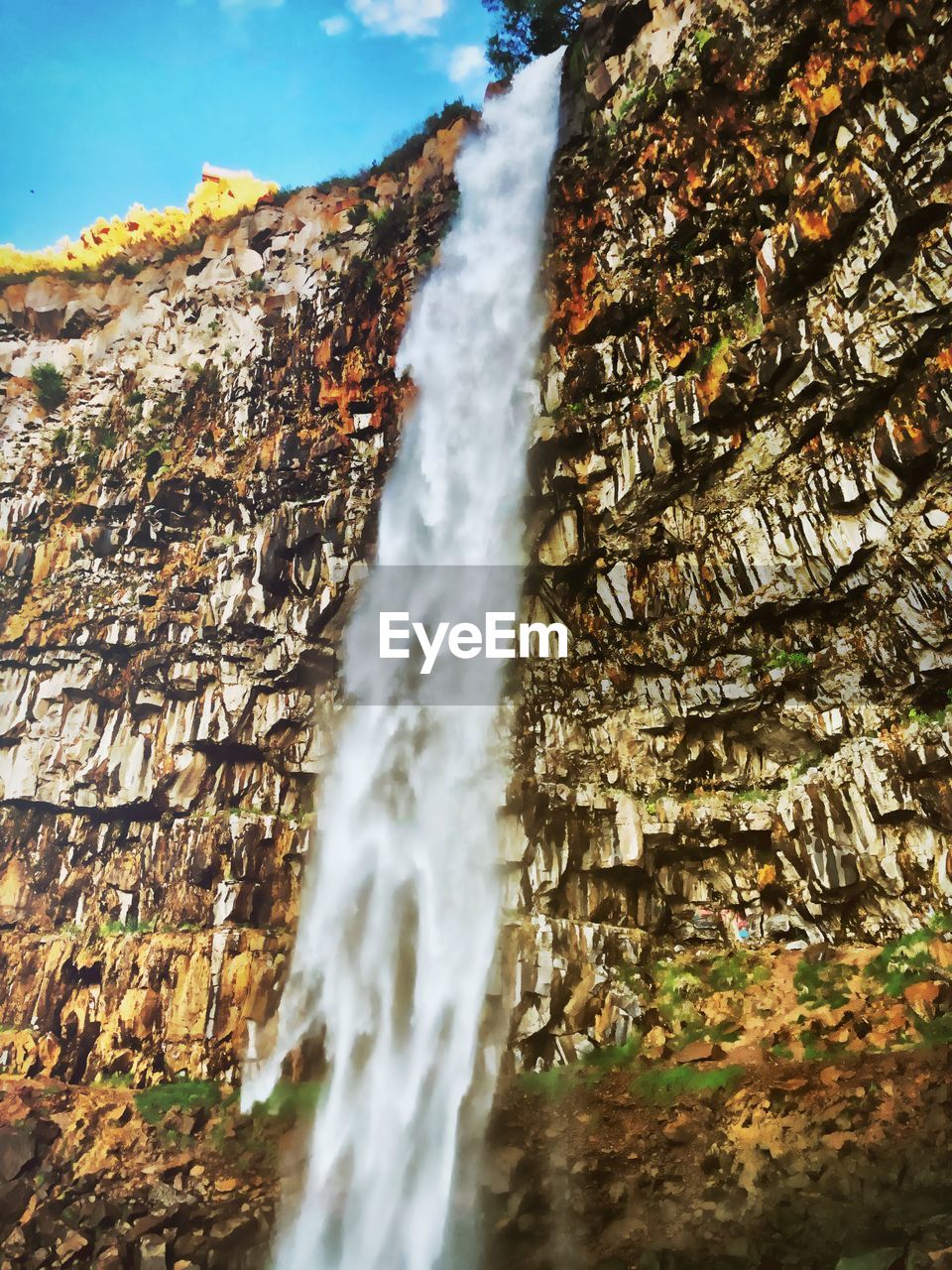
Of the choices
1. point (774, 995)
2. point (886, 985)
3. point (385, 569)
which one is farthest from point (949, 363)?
point (385, 569)

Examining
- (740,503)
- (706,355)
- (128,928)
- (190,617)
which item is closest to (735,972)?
(740,503)

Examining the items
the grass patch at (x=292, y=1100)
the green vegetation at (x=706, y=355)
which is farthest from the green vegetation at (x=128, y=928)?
the green vegetation at (x=706, y=355)

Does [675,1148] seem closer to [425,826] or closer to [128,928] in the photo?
[425,826]

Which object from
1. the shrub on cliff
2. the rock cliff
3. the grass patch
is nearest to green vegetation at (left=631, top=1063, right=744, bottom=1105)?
the rock cliff

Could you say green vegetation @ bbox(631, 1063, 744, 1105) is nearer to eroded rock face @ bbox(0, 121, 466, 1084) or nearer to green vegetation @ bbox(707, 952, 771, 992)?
green vegetation @ bbox(707, 952, 771, 992)

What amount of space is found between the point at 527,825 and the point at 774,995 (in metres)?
5.37

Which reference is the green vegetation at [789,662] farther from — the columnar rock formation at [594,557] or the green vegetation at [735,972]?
the green vegetation at [735,972]

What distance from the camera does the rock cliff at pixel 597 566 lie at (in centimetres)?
1227

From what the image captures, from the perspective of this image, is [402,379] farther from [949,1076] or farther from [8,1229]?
[8,1229]

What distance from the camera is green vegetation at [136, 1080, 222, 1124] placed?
49.4 ft

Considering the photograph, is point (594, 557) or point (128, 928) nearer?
point (594, 557)

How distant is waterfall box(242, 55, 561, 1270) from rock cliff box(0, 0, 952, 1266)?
30.4 inches

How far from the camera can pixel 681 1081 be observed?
11945 mm

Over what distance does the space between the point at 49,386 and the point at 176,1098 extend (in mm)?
20329
